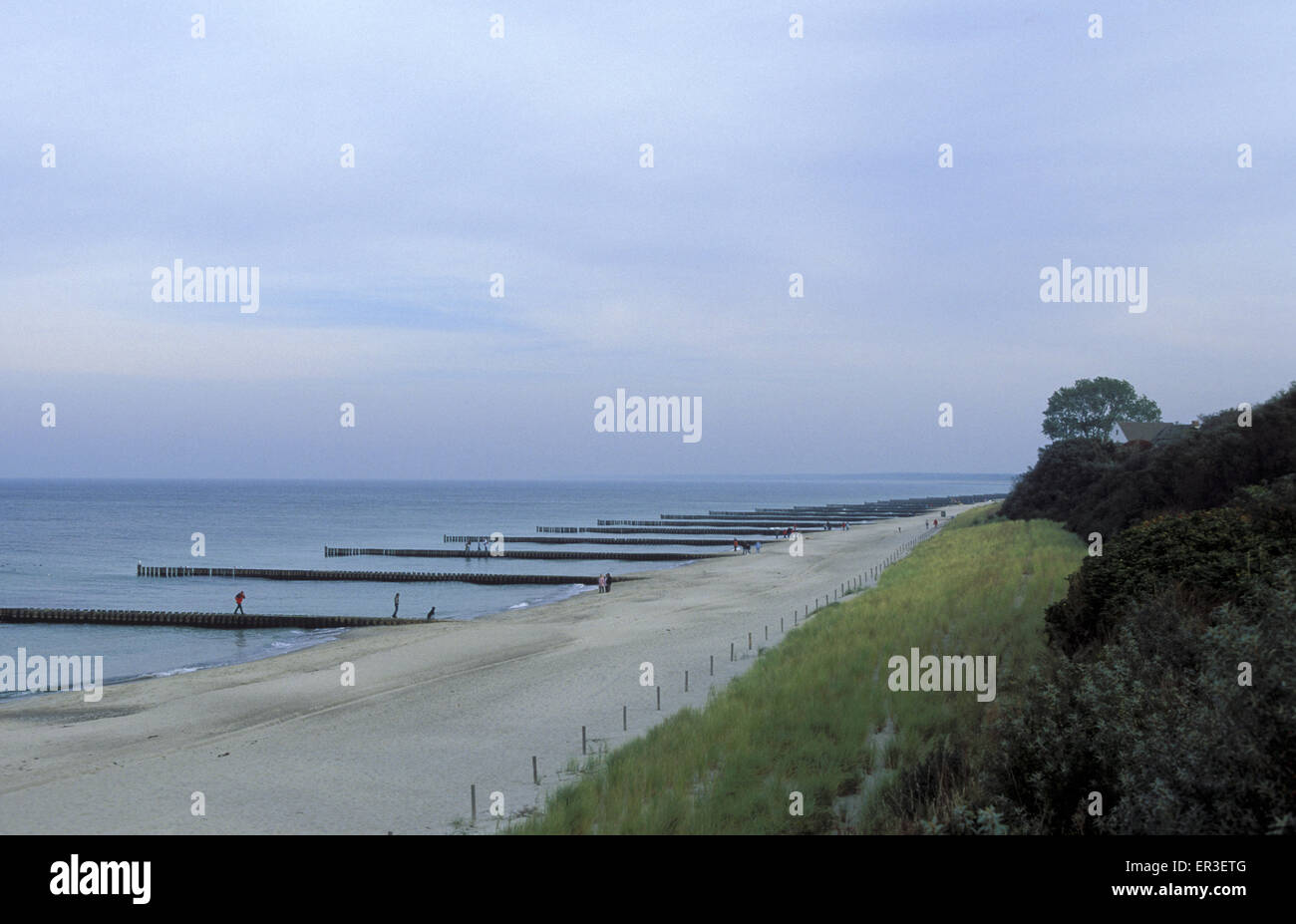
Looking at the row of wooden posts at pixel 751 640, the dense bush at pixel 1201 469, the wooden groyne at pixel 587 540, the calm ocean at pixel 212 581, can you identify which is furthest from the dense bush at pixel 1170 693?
the wooden groyne at pixel 587 540

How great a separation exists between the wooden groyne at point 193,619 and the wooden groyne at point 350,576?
18407 mm

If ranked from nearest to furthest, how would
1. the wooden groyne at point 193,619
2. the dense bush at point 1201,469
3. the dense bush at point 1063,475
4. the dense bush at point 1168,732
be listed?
the dense bush at point 1168,732 → the dense bush at point 1201,469 → the wooden groyne at point 193,619 → the dense bush at point 1063,475

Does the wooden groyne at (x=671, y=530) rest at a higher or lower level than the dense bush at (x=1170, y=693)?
lower

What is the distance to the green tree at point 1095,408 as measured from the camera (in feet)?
332

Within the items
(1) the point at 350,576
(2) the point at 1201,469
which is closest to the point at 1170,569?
(2) the point at 1201,469

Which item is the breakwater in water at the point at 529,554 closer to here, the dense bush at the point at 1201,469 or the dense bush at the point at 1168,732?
the dense bush at the point at 1201,469

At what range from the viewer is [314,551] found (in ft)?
286

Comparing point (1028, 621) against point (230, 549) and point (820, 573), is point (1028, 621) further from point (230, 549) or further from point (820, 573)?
point (230, 549)

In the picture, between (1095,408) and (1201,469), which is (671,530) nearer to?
(1095,408)

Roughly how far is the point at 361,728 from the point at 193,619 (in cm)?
2964

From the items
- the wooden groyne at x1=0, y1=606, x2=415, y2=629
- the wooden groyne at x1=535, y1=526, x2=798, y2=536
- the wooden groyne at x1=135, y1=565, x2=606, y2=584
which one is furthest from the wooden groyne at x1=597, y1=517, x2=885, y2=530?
the wooden groyne at x1=0, y1=606, x2=415, y2=629

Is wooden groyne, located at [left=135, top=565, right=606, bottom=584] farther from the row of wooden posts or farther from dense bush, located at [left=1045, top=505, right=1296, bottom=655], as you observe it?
dense bush, located at [left=1045, top=505, right=1296, bottom=655]

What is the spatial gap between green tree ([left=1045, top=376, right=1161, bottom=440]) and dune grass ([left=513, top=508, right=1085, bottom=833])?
8655 centimetres

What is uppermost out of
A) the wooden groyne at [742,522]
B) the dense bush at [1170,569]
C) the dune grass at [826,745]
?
the dense bush at [1170,569]
